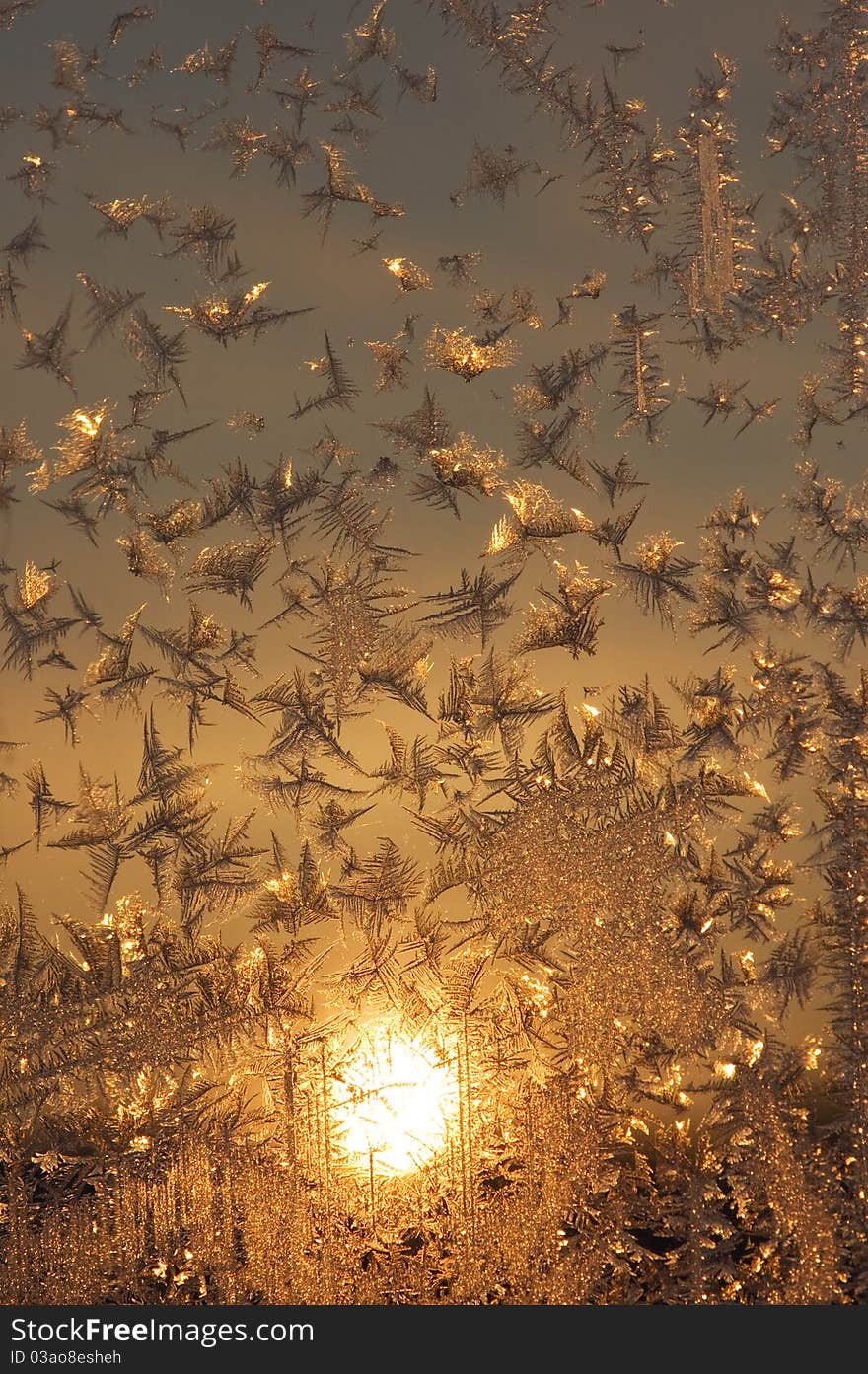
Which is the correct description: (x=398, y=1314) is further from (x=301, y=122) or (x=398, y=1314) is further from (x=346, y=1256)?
(x=301, y=122)

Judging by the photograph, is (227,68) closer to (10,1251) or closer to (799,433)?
(799,433)

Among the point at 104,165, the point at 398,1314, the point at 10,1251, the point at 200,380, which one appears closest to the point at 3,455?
the point at 200,380

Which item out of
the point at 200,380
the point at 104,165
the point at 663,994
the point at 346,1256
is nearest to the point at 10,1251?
the point at 346,1256

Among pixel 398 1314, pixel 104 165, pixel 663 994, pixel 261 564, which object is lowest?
pixel 398 1314

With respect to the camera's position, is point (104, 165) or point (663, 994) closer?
point (663, 994)

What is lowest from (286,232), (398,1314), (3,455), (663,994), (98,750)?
(398,1314)

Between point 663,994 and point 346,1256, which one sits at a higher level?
point 663,994

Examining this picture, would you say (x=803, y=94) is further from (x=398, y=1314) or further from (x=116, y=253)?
(x=398, y=1314)

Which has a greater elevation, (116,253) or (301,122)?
(301,122)
